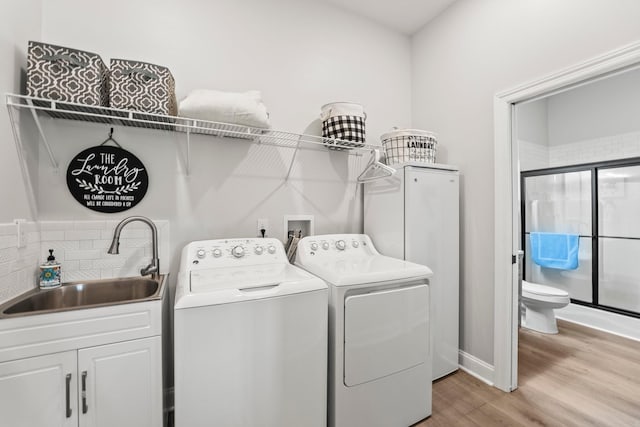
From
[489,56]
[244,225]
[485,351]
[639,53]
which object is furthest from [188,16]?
[485,351]

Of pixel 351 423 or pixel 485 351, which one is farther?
pixel 485 351

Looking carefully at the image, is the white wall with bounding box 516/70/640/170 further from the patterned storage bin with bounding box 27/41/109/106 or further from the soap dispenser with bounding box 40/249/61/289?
the soap dispenser with bounding box 40/249/61/289

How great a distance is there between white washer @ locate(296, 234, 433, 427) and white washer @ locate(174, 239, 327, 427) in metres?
0.09

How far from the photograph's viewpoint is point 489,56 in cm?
203

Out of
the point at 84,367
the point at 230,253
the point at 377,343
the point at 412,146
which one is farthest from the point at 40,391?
the point at 412,146

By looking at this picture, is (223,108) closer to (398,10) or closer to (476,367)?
(398,10)

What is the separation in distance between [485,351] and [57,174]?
2970 millimetres

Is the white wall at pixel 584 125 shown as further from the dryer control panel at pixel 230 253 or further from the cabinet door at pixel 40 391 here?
the cabinet door at pixel 40 391

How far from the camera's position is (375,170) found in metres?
2.29

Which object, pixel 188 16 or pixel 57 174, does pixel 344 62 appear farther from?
pixel 57 174

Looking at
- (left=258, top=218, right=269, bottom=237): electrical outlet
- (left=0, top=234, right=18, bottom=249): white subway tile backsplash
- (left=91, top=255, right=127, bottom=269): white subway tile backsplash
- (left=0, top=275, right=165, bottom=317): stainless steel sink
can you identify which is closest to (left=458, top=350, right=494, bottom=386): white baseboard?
(left=258, top=218, right=269, bottom=237): electrical outlet

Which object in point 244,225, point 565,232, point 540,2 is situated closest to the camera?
point 540,2

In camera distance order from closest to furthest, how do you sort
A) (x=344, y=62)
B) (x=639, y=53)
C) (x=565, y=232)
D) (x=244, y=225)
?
(x=639, y=53) → (x=244, y=225) → (x=344, y=62) → (x=565, y=232)

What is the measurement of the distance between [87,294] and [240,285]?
895 mm
